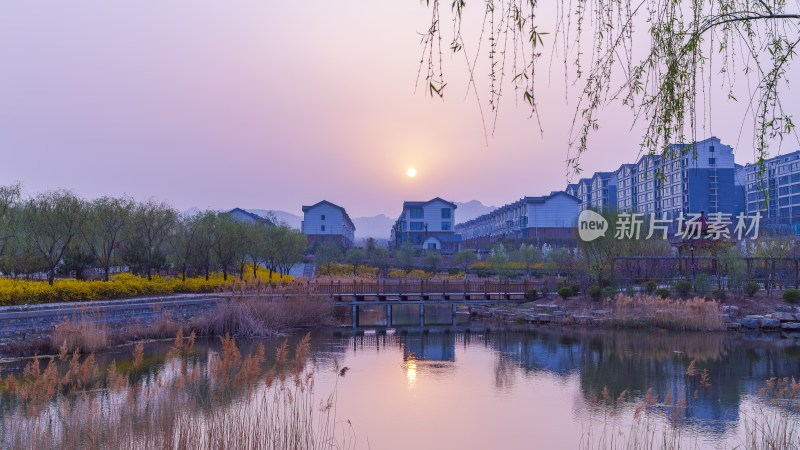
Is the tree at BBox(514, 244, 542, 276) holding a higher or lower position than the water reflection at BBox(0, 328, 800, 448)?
higher

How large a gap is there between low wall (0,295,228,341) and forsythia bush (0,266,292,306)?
0.74 m

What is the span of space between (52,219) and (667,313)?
1046 inches

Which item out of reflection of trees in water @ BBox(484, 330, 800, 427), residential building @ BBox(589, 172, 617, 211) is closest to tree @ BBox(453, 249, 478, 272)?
residential building @ BBox(589, 172, 617, 211)

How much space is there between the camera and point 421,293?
31875 mm

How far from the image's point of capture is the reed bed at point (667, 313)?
80.3ft

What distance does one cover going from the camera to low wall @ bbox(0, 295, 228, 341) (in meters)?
16.4

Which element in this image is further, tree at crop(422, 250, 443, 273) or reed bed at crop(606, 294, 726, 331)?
tree at crop(422, 250, 443, 273)

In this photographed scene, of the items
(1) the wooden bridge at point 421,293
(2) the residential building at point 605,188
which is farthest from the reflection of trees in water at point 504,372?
(2) the residential building at point 605,188

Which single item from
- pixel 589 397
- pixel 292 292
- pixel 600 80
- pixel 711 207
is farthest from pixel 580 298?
pixel 711 207

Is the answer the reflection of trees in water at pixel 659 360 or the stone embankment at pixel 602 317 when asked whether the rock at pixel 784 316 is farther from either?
the reflection of trees in water at pixel 659 360

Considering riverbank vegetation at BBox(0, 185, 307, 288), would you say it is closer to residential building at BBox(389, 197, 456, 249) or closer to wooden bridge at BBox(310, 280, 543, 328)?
wooden bridge at BBox(310, 280, 543, 328)

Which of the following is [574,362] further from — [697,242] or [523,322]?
[697,242]

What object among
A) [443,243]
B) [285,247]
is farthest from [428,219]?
[285,247]

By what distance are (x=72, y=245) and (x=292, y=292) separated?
418 inches
